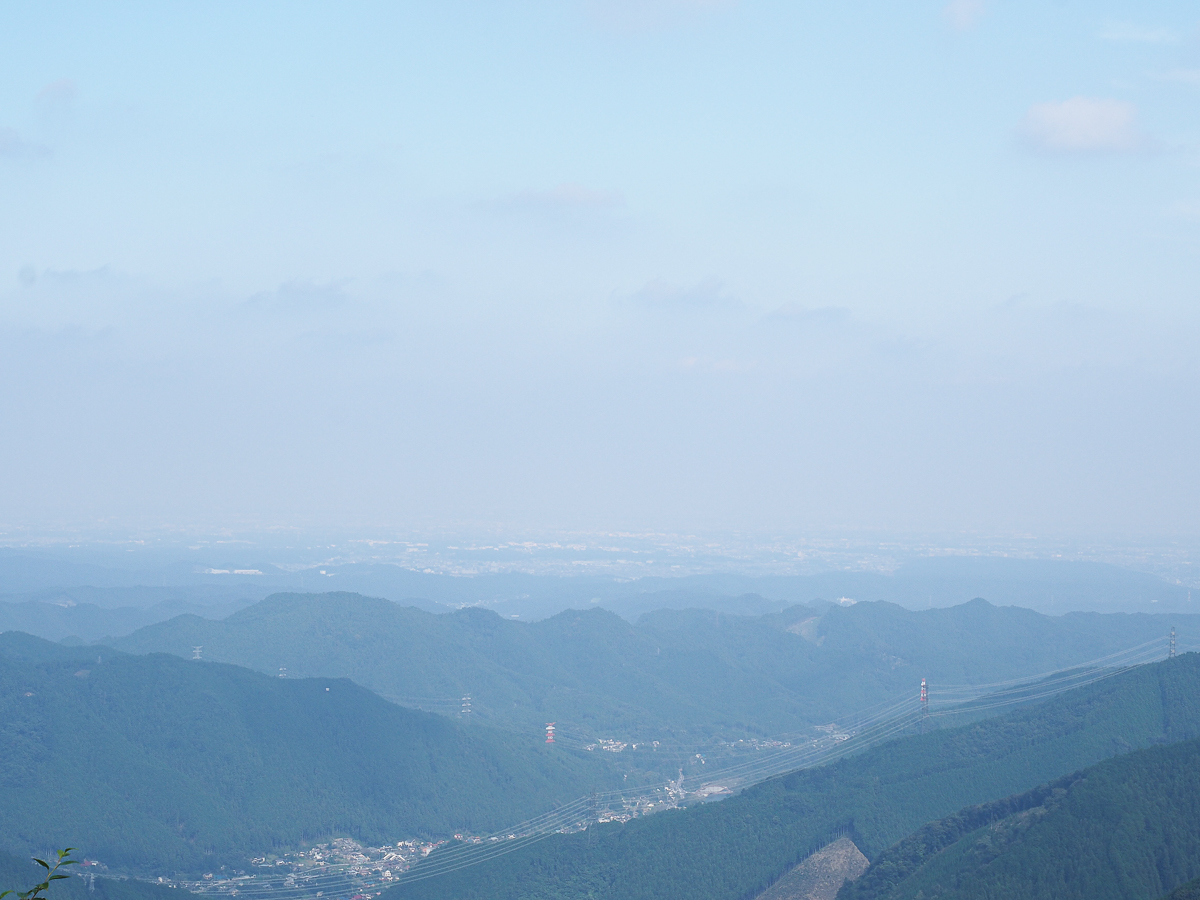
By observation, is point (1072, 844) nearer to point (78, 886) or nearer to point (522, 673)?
point (78, 886)

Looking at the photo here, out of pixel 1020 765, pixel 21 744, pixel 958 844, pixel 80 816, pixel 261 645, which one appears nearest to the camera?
pixel 958 844

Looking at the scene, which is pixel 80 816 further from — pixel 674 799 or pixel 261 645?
pixel 261 645

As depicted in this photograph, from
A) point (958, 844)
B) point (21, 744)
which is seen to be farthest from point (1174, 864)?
point (21, 744)

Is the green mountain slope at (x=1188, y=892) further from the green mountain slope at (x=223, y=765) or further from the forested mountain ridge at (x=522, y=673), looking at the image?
the forested mountain ridge at (x=522, y=673)


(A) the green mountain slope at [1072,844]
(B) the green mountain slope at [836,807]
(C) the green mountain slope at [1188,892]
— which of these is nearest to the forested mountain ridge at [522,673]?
(B) the green mountain slope at [836,807]

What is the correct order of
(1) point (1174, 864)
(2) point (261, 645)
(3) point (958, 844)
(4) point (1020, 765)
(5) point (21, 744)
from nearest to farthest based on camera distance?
(1) point (1174, 864) → (3) point (958, 844) → (4) point (1020, 765) → (5) point (21, 744) → (2) point (261, 645)

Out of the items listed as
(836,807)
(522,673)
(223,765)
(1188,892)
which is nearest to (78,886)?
(223,765)

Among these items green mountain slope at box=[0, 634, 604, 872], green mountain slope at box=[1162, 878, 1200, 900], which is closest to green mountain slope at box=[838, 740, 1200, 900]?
green mountain slope at box=[1162, 878, 1200, 900]

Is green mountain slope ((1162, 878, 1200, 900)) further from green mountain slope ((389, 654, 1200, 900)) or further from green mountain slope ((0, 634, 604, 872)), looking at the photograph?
green mountain slope ((0, 634, 604, 872))
